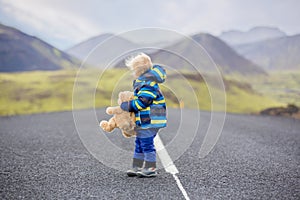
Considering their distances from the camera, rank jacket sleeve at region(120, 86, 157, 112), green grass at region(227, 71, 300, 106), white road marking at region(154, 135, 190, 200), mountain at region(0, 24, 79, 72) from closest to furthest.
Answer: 1. white road marking at region(154, 135, 190, 200)
2. jacket sleeve at region(120, 86, 157, 112)
3. green grass at region(227, 71, 300, 106)
4. mountain at region(0, 24, 79, 72)

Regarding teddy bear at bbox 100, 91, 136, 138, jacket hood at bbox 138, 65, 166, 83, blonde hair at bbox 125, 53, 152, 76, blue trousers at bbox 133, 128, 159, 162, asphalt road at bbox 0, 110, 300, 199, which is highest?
blonde hair at bbox 125, 53, 152, 76

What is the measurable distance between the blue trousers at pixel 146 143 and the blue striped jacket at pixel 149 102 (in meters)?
0.09

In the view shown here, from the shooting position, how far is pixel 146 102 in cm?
381

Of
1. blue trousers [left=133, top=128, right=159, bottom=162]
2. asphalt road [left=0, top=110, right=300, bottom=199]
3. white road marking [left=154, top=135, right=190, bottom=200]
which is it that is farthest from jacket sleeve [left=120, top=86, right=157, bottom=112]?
white road marking [left=154, top=135, right=190, bottom=200]

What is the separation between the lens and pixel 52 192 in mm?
3490

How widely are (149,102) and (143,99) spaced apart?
3.5 inches

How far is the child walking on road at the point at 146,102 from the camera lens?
3.82 m

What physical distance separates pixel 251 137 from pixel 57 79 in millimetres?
21195

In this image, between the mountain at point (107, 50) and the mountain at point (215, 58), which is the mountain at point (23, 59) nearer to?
the mountain at point (215, 58)

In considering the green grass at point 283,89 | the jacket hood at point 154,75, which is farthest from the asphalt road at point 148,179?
the green grass at point 283,89

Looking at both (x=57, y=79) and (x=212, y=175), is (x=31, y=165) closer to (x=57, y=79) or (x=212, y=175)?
(x=212, y=175)

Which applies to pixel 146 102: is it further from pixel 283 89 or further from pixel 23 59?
pixel 283 89

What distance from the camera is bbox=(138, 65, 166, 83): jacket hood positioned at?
3816mm

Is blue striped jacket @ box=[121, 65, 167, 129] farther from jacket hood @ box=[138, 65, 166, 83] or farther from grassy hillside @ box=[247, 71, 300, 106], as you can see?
grassy hillside @ box=[247, 71, 300, 106]
